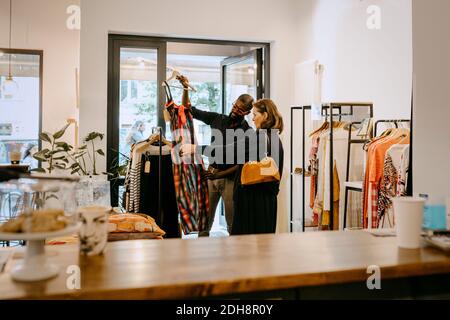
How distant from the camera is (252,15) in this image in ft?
16.4

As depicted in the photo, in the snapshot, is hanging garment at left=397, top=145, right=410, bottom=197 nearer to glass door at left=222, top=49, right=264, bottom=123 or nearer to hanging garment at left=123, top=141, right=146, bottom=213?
hanging garment at left=123, top=141, right=146, bottom=213

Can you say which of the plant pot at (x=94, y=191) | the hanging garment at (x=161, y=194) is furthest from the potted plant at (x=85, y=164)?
the hanging garment at (x=161, y=194)

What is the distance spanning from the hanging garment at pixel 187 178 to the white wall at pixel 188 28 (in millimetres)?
981

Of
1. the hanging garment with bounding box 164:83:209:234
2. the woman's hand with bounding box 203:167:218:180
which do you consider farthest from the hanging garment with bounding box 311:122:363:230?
the hanging garment with bounding box 164:83:209:234

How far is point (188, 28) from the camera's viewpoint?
4.75 m

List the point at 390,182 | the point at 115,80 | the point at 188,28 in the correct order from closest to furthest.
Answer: the point at 390,182 → the point at 115,80 → the point at 188,28

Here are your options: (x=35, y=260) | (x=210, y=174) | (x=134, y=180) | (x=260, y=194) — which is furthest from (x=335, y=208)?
(x=35, y=260)

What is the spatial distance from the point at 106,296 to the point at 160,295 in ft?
0.41

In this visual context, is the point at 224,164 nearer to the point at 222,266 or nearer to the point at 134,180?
the point at 134,180

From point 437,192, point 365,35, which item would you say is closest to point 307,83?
point 365,35

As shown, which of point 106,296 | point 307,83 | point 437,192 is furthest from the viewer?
point 307,83

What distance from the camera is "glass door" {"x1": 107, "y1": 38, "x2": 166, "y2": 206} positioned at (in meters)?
4.64

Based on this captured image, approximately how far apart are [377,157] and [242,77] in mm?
2693
